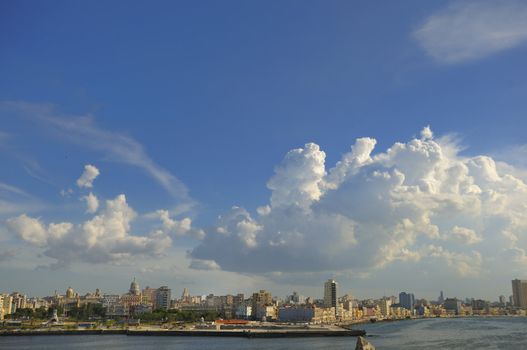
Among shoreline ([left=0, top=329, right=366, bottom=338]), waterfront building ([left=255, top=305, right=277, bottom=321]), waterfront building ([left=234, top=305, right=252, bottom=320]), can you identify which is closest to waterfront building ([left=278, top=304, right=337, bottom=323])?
waterfront building ([left=255, top=305, right=277, bottom=321])

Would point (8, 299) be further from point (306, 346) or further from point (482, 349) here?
point (482, 349)

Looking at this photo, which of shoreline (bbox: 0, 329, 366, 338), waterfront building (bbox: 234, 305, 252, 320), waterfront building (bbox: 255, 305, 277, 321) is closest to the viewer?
shoreline (bbox: 0, 329, 366, 338)

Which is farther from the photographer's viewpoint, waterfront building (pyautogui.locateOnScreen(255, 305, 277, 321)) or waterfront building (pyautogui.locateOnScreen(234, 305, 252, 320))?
waterfront building (pyautogui.locateOnScreen(234, 305, 252, 320))

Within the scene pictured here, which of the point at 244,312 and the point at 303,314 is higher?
the point at 303,314

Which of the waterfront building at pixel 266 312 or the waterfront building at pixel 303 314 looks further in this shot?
the waterfront building at pixel 266 312

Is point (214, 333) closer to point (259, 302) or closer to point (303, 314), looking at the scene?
point (303, 314)

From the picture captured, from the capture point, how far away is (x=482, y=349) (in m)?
61.6

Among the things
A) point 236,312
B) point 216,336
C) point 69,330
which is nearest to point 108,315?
point 236,312

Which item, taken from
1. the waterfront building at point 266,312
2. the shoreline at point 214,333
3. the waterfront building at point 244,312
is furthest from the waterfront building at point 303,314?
the shoreline at point 214,333

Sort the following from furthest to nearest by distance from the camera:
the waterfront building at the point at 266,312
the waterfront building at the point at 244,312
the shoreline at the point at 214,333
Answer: the waterfront building at the point at 244,312
the waterfront building at the point at 266,312
the shoreline at the point at 214,333

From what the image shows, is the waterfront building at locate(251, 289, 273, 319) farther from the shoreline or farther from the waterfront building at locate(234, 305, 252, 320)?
the shoreline

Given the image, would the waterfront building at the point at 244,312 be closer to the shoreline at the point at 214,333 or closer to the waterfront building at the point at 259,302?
the waterfront building at the point at 259,302

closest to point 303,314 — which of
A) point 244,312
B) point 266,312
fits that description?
point 266,312

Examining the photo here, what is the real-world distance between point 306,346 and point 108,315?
12704 cm
